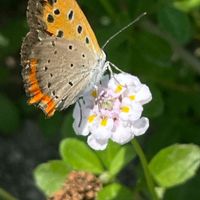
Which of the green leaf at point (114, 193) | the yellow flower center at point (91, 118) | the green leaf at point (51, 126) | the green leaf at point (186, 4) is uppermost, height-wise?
the yellow flower center at point (91, 118)

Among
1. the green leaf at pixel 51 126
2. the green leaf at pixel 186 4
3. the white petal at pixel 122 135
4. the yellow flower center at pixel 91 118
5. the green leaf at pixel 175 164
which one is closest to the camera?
the white petal at pixel 122 135

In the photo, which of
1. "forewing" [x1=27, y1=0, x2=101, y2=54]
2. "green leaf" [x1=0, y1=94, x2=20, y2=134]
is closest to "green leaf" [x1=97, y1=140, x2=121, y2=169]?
"forewing" [x1=27, y1=0, x2=101, y2=54]

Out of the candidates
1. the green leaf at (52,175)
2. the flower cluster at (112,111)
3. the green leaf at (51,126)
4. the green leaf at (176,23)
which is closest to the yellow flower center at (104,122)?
the flower cluster at (112,111)

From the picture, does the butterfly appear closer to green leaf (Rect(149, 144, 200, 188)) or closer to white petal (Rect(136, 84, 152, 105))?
white petal (Rect(136, 84, 152, 105))

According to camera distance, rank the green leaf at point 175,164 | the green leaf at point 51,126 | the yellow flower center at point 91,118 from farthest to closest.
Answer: the green leaf at point 51,126 → the green leaf at point 175,164 → the yellow flower center at point 91,118

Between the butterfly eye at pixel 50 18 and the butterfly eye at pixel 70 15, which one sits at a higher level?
the butterfly eye at pixel 50 18

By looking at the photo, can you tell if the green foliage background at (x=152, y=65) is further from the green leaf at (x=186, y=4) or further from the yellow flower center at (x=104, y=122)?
the yellow flower center at (x=104, y=122)

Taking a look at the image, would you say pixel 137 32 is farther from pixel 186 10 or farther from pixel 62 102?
pixel 62 102
